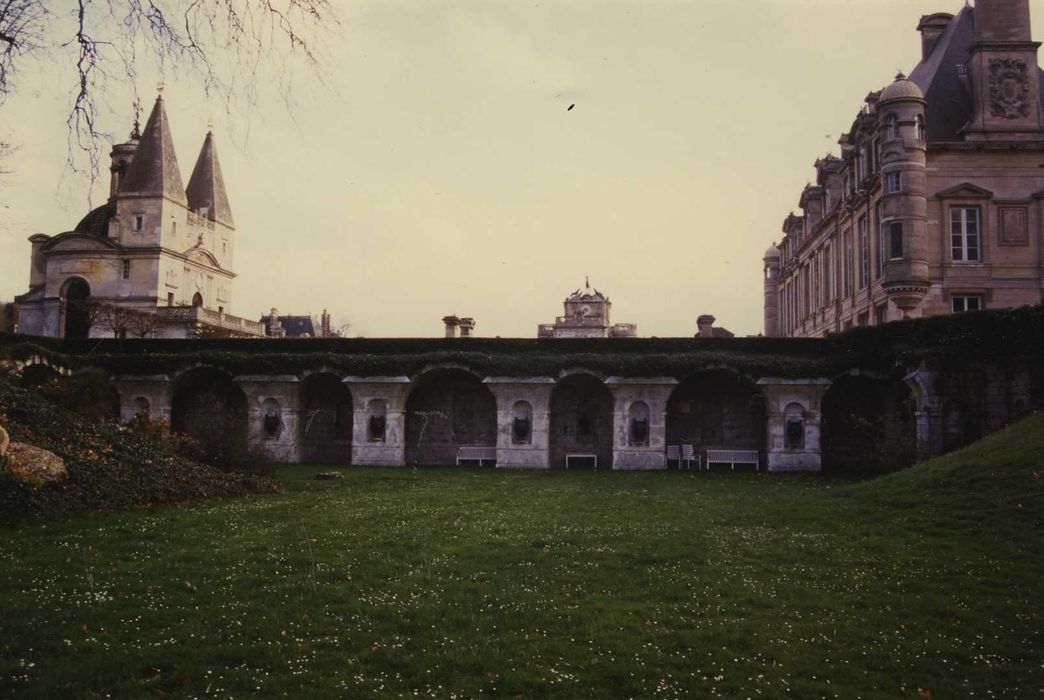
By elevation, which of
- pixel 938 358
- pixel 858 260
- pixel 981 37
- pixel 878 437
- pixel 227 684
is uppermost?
pixel 981 37

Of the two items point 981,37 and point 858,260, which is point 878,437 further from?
point 981,37

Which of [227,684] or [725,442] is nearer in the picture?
[227,684]

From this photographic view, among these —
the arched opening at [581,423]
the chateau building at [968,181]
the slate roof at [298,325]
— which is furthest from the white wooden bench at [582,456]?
the slate roof at [298,325]

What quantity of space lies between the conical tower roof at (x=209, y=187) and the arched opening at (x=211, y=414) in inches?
1164

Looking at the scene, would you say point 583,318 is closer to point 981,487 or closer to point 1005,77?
point 1005,77

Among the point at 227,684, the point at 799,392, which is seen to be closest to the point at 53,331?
the point at 799,392

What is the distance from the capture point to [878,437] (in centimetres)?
2786

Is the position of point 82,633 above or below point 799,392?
below

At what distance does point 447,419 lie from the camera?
104 ft

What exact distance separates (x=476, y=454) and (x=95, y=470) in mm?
16373

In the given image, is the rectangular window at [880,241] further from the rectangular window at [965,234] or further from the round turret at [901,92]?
the round turret at [901,92]

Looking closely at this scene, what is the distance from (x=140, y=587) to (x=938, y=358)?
21.2m

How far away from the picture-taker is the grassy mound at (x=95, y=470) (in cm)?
1329

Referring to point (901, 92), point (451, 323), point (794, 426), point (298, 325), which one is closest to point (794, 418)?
point (794, 426)
